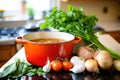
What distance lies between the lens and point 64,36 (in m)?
1.13

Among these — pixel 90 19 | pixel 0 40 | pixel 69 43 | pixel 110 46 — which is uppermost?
pixel 90 19

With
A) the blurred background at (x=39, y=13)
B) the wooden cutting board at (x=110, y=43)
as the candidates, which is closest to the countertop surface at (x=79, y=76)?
the wooden cutting board at (x=110, y=43)

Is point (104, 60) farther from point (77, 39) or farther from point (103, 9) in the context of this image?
point (103, 9)

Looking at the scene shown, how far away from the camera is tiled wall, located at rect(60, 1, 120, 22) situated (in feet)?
10.1

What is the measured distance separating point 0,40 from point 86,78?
139 cm

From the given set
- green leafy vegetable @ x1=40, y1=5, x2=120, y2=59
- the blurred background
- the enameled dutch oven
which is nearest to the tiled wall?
the blurred background

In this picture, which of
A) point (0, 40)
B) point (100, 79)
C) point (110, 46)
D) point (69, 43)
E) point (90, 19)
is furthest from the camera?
point (0, 40)

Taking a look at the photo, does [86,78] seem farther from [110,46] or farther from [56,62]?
[110,46]

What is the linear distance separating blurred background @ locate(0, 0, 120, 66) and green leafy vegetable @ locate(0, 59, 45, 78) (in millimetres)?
1364

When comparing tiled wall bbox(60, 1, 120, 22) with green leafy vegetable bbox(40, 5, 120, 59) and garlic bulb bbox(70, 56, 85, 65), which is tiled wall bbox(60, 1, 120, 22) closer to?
green leafy vegetable bbox(40, 5, 120, 59)

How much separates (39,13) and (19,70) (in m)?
2.12

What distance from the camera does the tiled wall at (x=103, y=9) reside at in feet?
10.1

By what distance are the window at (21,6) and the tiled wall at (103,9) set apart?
0.48m

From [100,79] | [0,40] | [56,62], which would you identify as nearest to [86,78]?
[100,79]
